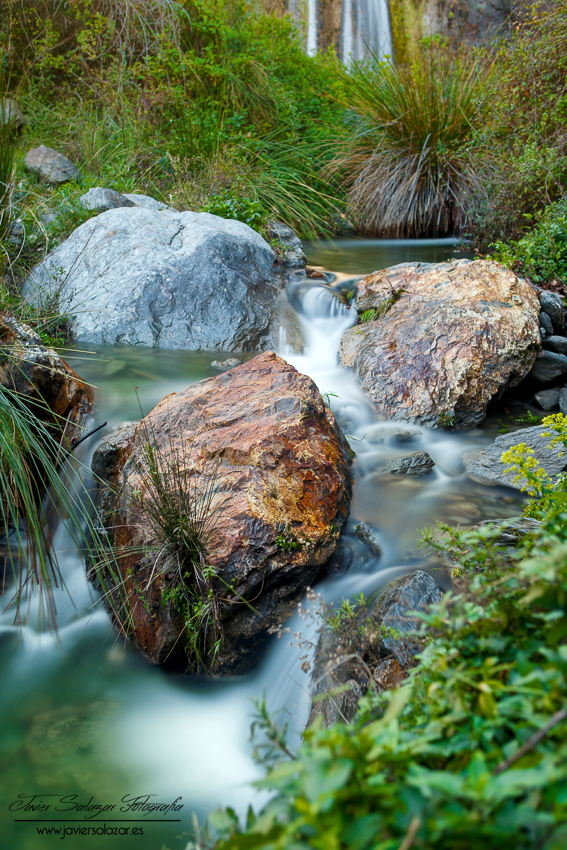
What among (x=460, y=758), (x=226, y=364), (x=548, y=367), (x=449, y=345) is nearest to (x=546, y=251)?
(x=548, y=367)

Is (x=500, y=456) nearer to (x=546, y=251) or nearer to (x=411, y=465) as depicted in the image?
(x=411, y=465)

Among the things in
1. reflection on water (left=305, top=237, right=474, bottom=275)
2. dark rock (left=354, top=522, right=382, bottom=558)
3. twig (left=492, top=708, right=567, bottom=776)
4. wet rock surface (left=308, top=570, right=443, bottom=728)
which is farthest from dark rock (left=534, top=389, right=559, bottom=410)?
twig (left=492, top=708, right=567, bottom=776)

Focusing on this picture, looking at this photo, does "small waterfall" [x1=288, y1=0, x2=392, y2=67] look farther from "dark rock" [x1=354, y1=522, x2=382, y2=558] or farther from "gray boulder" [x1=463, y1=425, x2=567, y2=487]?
"dark rock" [x1=354, y1=522, x2=382, y2=558]

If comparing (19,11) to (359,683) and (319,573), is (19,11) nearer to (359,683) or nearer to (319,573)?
(319,573)

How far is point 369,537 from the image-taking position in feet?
9.71

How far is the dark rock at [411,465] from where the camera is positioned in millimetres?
3564

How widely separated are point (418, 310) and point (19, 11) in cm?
892

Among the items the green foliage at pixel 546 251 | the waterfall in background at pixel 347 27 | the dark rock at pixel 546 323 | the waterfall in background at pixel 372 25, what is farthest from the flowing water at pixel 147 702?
the waterfall in background at pixel 372 25

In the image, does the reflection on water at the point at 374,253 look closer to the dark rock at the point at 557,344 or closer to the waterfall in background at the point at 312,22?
the dark rock at the point at 557,344

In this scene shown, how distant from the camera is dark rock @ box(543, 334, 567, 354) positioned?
474 centimetres

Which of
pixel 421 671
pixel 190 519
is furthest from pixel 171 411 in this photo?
pixel 421 671

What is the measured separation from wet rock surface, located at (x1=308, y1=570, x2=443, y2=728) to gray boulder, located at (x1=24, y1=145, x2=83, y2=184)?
6.80 meters
